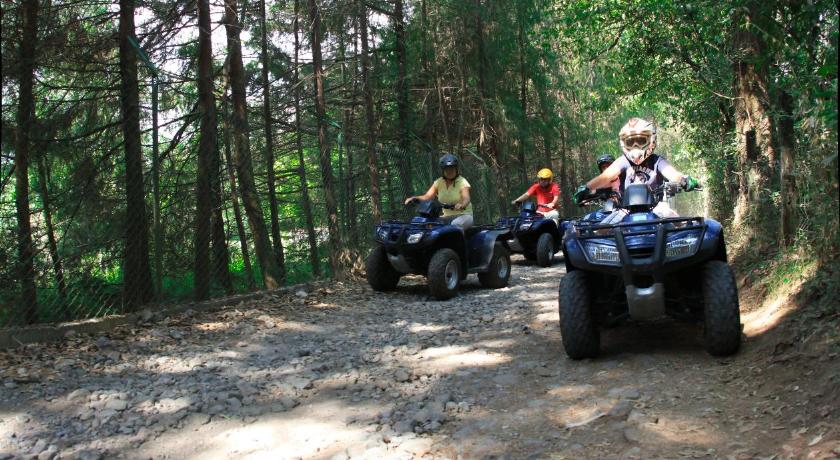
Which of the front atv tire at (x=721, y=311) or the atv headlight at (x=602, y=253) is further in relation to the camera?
the atv headlight at (x=602, y=253)

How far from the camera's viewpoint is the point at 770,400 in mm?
3746

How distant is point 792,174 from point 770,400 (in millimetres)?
2697

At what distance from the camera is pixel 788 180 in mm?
5898

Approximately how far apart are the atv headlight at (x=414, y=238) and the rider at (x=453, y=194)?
36.1 inches

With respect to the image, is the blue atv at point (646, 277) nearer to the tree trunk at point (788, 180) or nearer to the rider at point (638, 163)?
the rider at point (638, 163)

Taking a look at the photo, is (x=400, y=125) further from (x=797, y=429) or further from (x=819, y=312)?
(x=797, y=429)

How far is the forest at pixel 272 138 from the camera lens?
608 centimetres

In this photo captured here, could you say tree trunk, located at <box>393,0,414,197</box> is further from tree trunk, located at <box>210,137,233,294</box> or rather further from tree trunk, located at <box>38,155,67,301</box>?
tree trunk, located at <box>38,155,67,301</box>

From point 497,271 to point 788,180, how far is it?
419cm

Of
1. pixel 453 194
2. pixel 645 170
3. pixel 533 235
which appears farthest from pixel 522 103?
pixel 645 170

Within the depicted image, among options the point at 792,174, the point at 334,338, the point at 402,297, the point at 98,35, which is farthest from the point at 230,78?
the point at 792,174

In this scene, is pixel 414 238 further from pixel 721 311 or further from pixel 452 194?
pixel 721 311

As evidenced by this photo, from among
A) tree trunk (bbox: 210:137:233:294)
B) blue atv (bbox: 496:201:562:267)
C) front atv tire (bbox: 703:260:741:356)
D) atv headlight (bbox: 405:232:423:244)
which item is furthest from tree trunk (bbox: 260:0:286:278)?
front atv tire (bbox: 703:260:741:356)

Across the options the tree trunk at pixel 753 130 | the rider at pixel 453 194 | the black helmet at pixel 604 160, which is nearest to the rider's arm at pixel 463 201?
the rider at pixel 453 194
